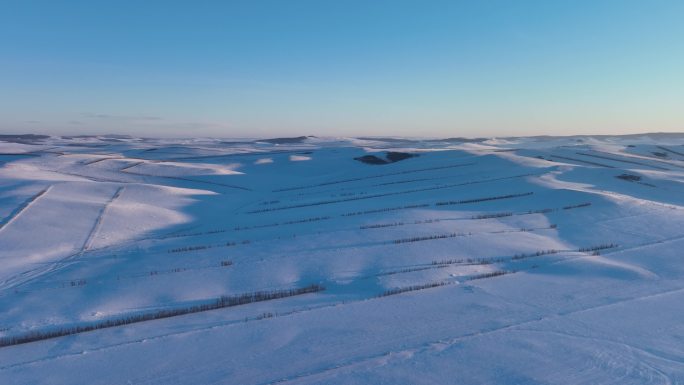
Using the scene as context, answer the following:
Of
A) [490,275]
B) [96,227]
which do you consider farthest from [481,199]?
[96,227]

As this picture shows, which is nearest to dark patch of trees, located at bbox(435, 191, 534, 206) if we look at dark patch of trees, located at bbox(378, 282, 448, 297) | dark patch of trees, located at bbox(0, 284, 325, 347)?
dark patch of trees, located at bbox(378, 282, 448, 297)

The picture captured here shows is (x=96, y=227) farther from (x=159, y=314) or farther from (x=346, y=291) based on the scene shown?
(x=346, y=291)

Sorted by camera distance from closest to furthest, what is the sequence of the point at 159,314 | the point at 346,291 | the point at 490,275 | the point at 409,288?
the point at 159,314 < the point at 409,288 < the point at 346,291 < the point at 490,275

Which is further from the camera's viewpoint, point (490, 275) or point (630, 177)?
point (630, 177)

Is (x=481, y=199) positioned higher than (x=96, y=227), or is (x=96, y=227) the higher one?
(x=481, y=199)

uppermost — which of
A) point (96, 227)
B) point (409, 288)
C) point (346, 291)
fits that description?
point (409, 288)

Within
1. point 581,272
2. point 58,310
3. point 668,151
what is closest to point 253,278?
point 58,310

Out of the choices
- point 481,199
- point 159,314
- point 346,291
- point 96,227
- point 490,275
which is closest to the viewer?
point 159,314

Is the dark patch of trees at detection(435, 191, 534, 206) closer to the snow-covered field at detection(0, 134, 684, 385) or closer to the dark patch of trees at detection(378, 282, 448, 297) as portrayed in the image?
the snow-covered field at detection(0, 134, 684, 385)
